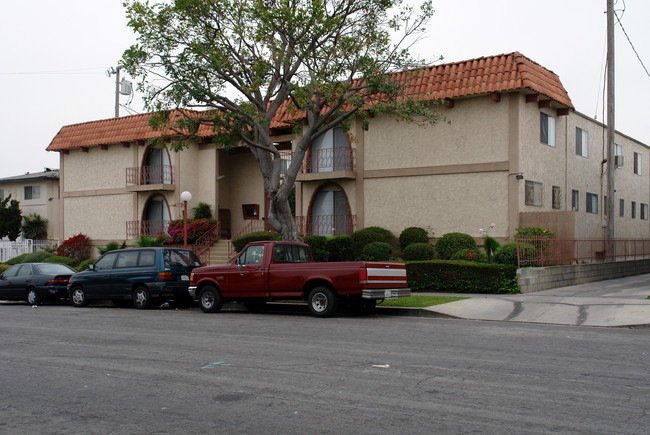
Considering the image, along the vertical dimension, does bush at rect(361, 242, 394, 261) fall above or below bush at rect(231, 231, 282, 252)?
below

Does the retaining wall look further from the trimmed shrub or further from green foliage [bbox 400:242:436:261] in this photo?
the trimmed shrub

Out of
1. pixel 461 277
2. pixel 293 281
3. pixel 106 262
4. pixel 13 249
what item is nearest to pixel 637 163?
pixel 461 277

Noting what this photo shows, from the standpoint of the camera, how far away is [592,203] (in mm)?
27688

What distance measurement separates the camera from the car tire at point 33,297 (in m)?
19.9

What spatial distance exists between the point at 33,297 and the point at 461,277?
13411 millimetres

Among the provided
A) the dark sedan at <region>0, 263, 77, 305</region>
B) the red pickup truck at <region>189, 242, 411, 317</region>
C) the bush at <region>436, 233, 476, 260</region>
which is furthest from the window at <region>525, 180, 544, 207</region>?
the dark sedan at <region>0, 263, 77, 305</region>

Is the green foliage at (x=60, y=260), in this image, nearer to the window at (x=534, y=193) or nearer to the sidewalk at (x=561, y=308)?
the sidewalk at (x=561, y=308)

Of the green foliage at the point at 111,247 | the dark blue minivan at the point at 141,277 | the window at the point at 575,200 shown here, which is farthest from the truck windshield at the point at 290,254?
the green foliage at the point at 111,247

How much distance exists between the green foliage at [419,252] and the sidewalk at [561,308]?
130 inches

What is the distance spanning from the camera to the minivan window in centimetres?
1828

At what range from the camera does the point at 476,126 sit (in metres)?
22.2

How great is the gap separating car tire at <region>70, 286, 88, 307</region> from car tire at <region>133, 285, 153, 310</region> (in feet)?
6.55

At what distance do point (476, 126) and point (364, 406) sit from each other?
57.7 ft

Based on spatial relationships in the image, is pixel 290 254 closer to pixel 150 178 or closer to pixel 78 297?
pixel 78 297
